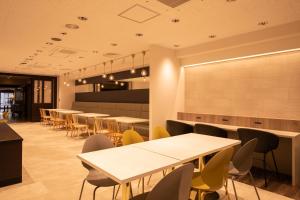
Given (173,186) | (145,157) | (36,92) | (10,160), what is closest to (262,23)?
(145,157)

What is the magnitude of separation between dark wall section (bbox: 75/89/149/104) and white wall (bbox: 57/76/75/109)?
4.08 ft

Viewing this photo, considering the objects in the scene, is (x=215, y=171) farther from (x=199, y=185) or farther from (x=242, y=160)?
(x=242, y=160)

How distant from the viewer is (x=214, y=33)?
4090 mm

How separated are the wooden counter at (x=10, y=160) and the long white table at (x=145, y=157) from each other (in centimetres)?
181

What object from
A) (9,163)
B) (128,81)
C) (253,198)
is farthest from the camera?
(128,81)

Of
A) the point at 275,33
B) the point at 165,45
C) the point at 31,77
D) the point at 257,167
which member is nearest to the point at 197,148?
the point at 257,167

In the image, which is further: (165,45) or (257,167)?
(165,45)

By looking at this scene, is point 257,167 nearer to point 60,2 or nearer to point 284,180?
point 284,180

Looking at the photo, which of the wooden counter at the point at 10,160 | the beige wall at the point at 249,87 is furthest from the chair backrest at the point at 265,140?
the wooden counter at the point at 10,160

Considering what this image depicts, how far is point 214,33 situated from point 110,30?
2101mm

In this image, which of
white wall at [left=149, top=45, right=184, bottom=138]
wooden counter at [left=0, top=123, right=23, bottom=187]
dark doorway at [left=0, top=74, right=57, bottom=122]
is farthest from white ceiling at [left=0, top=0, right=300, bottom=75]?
dark doorway at [left=0, top=74, right=57, bottom=122]

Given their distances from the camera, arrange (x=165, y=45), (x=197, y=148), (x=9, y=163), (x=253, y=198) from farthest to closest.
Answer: (x=165, y=45)
(x=9, y=163)
(x=253, y=198)
(x=197, y=148)

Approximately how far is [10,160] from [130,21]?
2.98m

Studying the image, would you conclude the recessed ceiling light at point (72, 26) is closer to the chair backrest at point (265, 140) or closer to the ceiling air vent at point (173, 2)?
the ceiling air vent at point (173, 2)
